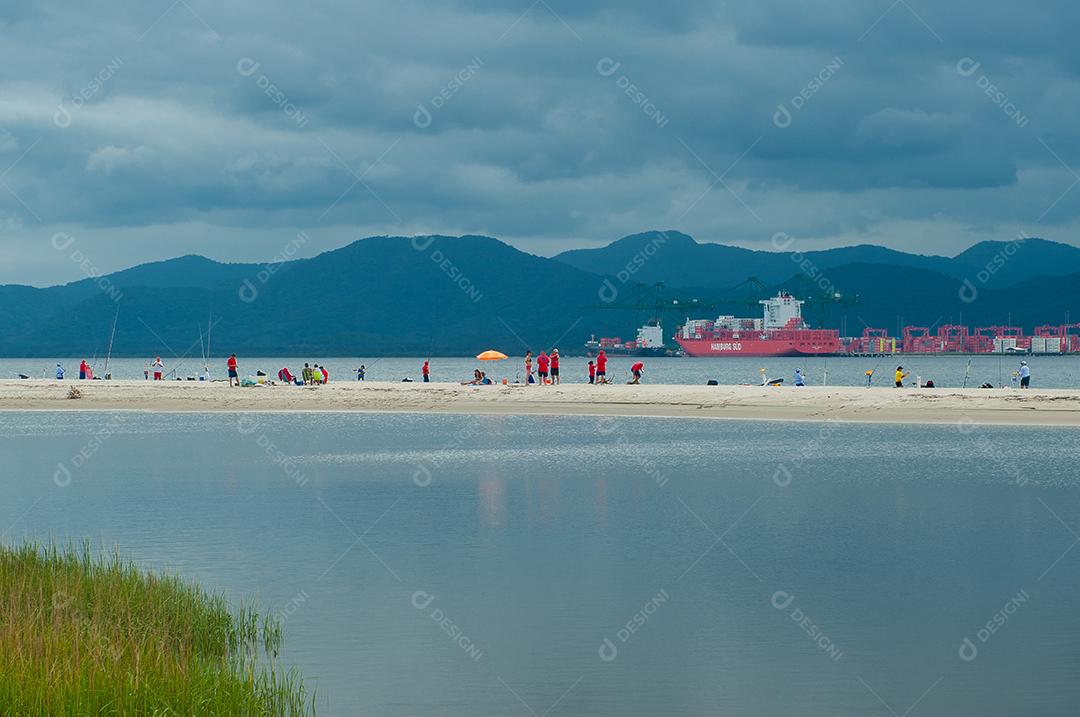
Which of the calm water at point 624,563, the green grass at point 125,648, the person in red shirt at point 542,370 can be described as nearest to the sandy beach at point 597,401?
the person in red shirt at point 542,370

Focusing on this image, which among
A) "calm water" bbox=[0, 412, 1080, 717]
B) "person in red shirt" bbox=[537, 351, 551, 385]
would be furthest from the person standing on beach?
"calm water" bbox=[0, 412, 1080, 717]

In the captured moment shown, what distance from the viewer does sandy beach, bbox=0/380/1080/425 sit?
5425cm

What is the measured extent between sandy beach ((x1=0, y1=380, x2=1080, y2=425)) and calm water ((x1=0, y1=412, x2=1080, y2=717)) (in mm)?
12295

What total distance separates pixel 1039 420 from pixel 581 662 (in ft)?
140

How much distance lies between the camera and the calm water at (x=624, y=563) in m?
13.2

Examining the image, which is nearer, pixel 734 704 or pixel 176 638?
pixel 734 704

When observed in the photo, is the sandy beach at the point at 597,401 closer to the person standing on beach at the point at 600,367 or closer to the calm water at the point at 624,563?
the person standing on beach at the point at 600,367

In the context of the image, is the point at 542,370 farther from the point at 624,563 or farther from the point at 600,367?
the point at 624,563

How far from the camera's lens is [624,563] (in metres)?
20.3

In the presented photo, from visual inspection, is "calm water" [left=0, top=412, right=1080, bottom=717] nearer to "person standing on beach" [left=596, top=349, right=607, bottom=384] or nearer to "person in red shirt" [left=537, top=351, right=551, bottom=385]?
"person standing on beach" [left=596, top=349, right=607, bottom=384]

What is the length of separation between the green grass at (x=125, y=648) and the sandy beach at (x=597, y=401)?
42.1 meters

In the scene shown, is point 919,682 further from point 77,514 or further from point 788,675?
point 77,514

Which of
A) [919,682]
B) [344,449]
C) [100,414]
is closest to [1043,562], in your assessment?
[919,682]

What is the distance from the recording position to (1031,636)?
591 inches
